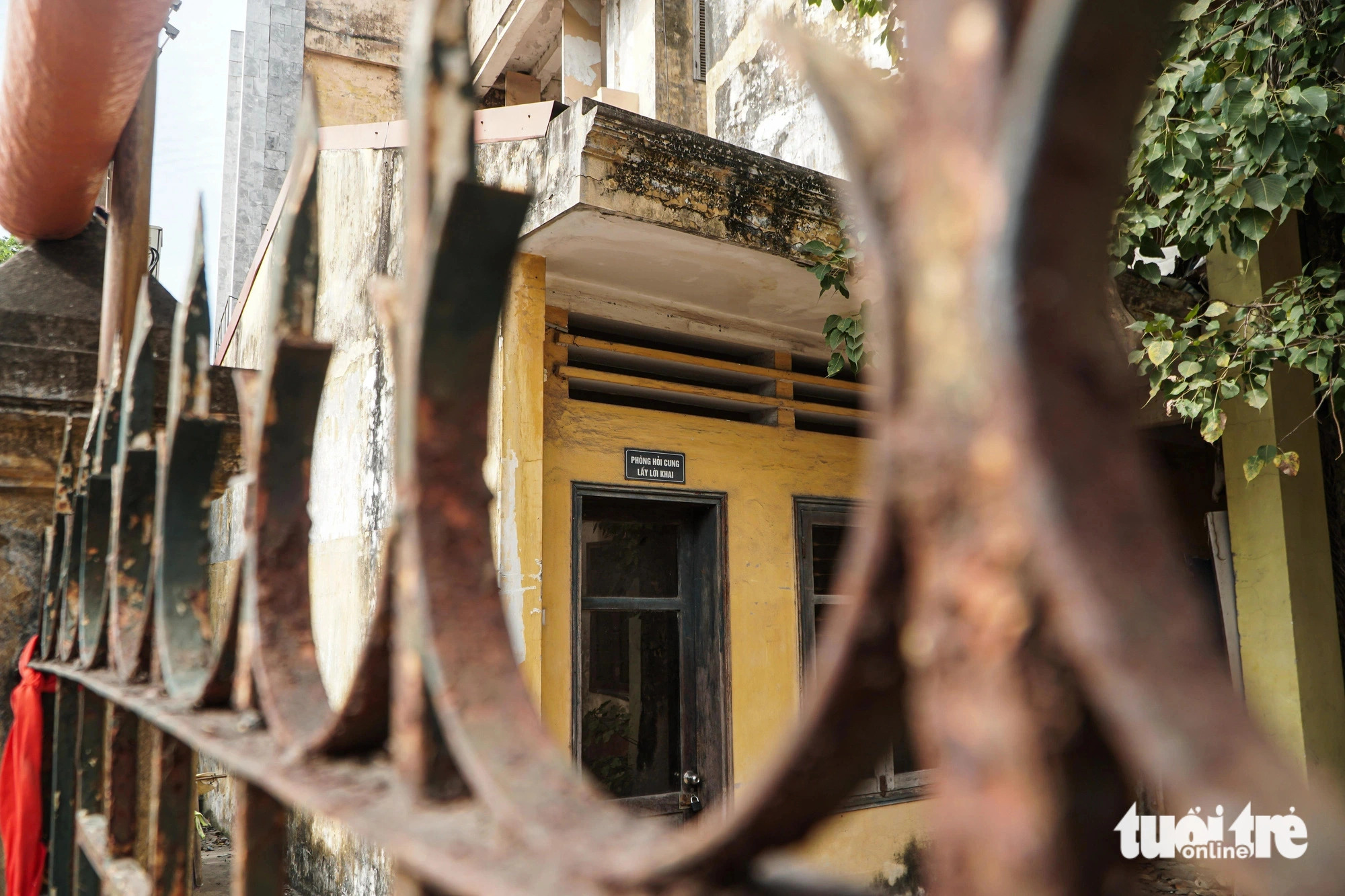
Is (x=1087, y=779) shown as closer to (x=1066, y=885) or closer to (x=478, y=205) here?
(x=1066, y=885)

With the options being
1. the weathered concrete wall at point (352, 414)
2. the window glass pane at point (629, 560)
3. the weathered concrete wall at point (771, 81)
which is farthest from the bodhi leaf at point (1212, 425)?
the weathered concrete wall at point (352, 414)

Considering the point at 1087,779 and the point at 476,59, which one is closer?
the point at 1087,779

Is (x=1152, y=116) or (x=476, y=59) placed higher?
(x=476, y=59)

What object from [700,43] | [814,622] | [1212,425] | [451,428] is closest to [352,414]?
[814,622]

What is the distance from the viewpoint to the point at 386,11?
42.2 feet

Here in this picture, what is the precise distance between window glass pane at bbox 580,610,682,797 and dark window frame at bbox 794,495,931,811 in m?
0.71

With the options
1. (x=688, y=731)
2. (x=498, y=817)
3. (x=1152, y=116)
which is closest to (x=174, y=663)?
(x=498, y=817)

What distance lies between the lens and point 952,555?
293 millimetres

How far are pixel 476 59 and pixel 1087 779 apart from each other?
39.3 feet

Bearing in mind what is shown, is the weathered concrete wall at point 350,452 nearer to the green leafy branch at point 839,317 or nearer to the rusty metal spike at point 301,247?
the green leafy branch at point 839,317

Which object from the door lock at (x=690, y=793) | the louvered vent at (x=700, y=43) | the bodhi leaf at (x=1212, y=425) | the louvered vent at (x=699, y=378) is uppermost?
the louvered vent at (x=700, y=43)

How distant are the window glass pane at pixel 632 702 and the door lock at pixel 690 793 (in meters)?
0.08

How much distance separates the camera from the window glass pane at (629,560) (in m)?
4.38

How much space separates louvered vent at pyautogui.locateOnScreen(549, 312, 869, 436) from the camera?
172 inches
